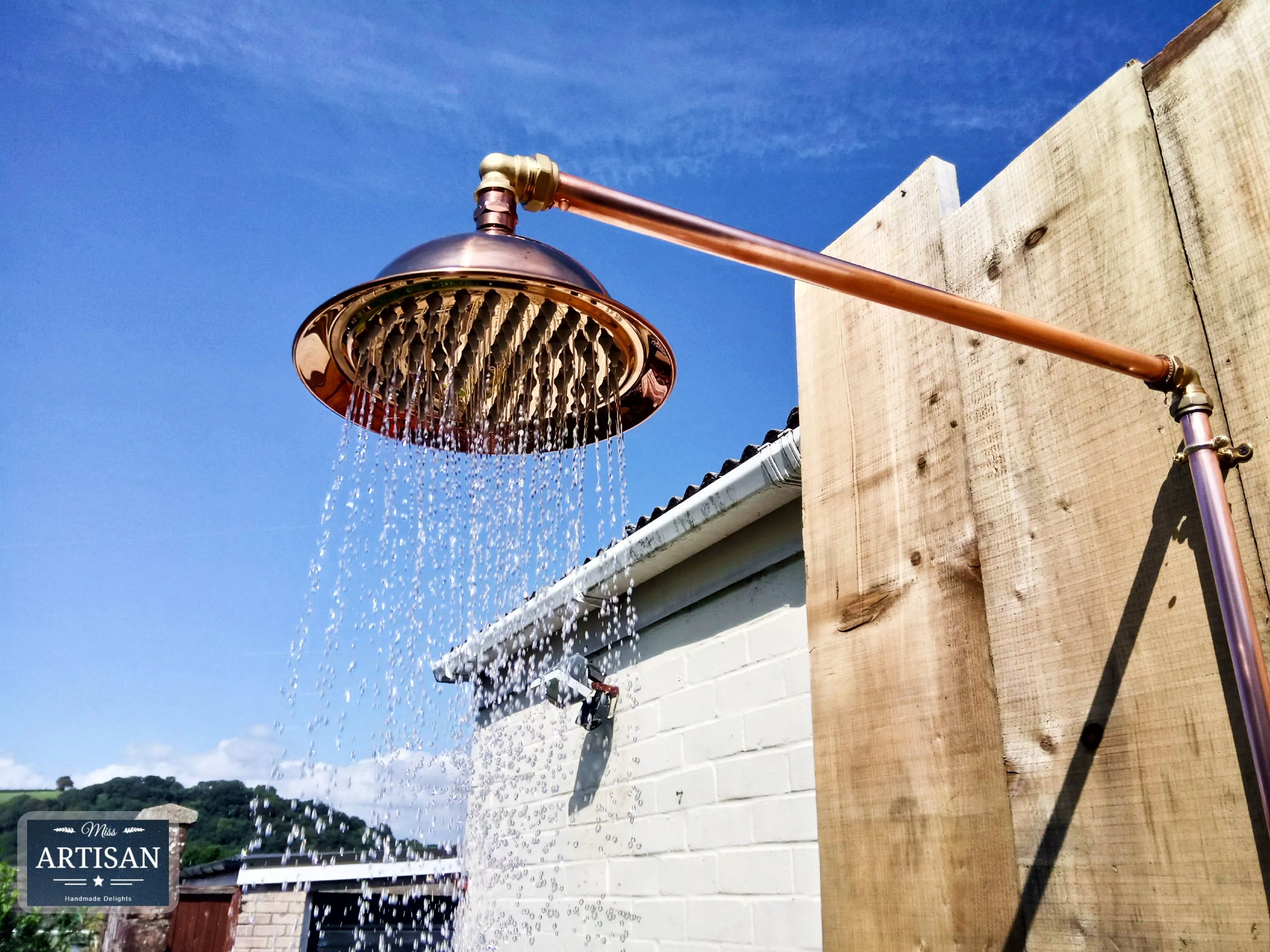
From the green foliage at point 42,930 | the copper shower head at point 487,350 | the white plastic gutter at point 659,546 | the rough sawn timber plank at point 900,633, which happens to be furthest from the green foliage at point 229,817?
the rough sawn timber plank at point 900,633

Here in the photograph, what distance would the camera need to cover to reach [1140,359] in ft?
3.62

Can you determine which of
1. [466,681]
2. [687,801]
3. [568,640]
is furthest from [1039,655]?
[466,681]

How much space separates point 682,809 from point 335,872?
8595mm

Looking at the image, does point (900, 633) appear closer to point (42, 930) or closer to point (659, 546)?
point (659, 546)

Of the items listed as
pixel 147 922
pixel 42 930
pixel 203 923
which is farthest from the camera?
pixel 42 930

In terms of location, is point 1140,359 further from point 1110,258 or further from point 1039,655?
point 1039,655

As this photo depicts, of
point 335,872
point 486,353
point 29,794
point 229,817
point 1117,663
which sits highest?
point 29,794

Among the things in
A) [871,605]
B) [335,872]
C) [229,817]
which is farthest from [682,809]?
[229,817]

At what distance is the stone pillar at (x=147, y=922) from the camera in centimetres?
900

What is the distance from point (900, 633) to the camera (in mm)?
1430

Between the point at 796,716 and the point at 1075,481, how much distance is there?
6.69 ft

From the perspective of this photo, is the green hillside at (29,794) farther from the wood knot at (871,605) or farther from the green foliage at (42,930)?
the wood knot at (871,605)

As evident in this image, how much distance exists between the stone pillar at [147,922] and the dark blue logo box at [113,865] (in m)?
0.05

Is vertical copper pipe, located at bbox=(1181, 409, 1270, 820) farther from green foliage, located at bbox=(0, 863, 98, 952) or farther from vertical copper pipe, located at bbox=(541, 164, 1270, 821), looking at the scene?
green foliage, located at bbox=(0, 863, 98, 952)
